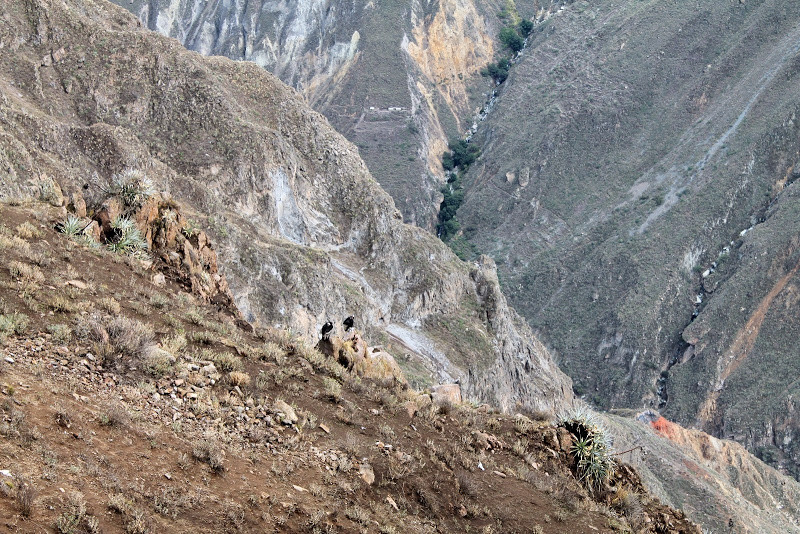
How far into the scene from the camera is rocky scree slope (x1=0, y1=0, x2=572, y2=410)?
4575 centimetres

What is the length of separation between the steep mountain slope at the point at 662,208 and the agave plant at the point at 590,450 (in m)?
81.7

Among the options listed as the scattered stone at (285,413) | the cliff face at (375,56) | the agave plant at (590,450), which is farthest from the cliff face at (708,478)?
the cliff face at (375,56)

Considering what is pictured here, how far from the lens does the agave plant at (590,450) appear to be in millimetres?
15925

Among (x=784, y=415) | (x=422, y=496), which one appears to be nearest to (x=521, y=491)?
(x=422, y=496)

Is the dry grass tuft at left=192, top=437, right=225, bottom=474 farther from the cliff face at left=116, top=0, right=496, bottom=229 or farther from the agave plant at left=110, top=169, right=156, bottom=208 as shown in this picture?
the cliff face at left=116, top=0, right=496, bottom=229

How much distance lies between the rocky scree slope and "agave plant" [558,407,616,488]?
26.6 m

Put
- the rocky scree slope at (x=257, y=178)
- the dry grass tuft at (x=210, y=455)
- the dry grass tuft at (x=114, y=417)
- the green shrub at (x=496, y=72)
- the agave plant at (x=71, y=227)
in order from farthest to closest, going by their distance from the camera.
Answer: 1. the green shrub at (x=496, y=72)
2. the rocky scree slope at (x=257, y=178)
3. the agave plant at (x=71, y=227)
4. the dry grass tuft at (x=210, y=455)
5. the dry grass tuft at (x=114, y=417)

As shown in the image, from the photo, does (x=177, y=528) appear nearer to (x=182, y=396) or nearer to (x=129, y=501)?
(x=129, y=501)

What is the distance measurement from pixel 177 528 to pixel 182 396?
3153 millimetres

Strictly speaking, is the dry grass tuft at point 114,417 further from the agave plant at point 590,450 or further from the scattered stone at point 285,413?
the agave plant at point 590,450

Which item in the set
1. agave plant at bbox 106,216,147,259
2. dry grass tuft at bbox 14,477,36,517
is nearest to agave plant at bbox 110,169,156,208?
agave plant at bbox 106,216,147,259

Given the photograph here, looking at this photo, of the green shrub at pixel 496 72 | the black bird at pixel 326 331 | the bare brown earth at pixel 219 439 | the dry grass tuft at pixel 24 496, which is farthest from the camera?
the green shrub at pixel 496 72

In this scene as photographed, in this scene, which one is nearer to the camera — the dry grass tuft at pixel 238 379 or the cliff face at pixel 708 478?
the dry grass tuft at pixel 238 379

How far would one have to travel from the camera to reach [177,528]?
380 inches
